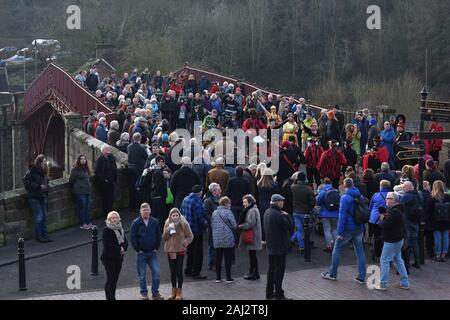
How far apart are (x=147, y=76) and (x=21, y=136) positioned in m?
17.5

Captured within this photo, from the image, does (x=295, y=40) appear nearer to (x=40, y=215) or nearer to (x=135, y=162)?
(x=135, y=162)

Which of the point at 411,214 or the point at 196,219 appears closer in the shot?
the point at 196,219

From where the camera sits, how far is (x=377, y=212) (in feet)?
51.9

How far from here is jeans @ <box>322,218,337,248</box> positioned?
53.7ft

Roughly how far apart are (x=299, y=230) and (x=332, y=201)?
2.61 ft

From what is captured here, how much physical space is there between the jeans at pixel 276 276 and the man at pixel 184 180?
3184mm

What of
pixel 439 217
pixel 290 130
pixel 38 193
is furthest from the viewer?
pixel 290 130

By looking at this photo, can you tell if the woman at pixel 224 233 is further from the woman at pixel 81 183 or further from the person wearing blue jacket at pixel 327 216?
the woman at pixel 81 183

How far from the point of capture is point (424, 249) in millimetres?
16938

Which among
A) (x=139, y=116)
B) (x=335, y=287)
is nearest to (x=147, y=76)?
(x=139, y=116)

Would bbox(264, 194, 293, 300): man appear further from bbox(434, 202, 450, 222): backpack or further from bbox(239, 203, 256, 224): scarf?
bbox(434, 202, 450, 222): backpack

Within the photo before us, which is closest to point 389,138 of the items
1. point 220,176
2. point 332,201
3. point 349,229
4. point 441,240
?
point 441,240
